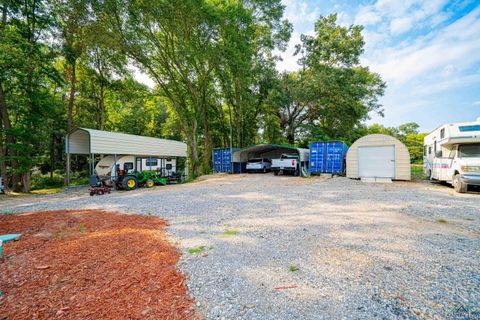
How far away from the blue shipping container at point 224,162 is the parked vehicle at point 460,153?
15.0 m

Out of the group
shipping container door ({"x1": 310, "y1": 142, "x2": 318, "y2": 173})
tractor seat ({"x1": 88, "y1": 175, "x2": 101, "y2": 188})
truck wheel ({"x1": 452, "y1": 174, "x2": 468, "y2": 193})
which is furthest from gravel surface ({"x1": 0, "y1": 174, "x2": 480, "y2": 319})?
shipping container door ({"x1": 310, "y1": 142, "x2": 318, "y2": 173})

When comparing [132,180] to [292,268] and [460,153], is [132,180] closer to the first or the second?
[292,268]

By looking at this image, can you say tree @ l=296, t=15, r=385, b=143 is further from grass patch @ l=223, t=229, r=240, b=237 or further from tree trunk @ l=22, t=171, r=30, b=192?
tree trunk @ l=22, t=171, r=30, b=192

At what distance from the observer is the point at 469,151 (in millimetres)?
8891

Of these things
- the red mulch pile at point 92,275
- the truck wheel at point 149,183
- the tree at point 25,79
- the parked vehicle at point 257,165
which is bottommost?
the red mulch pile at point 92,275

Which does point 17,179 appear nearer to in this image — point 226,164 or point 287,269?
point 226,164

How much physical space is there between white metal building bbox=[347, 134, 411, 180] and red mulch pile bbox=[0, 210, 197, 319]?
13.7 meters

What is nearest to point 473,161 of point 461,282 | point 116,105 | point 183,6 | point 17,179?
point 461,282

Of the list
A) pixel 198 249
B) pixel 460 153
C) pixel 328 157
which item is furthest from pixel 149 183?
pixel 460 153

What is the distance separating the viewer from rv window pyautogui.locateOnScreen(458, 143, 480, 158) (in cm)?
872

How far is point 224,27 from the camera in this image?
1653 cm

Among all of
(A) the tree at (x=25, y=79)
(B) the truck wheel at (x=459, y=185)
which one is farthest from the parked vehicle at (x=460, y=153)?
(A) the tree at (x=25, y=79)

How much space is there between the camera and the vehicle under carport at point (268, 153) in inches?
715

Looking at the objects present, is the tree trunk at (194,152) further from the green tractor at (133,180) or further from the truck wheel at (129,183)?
the truck wheel at (129,183)
